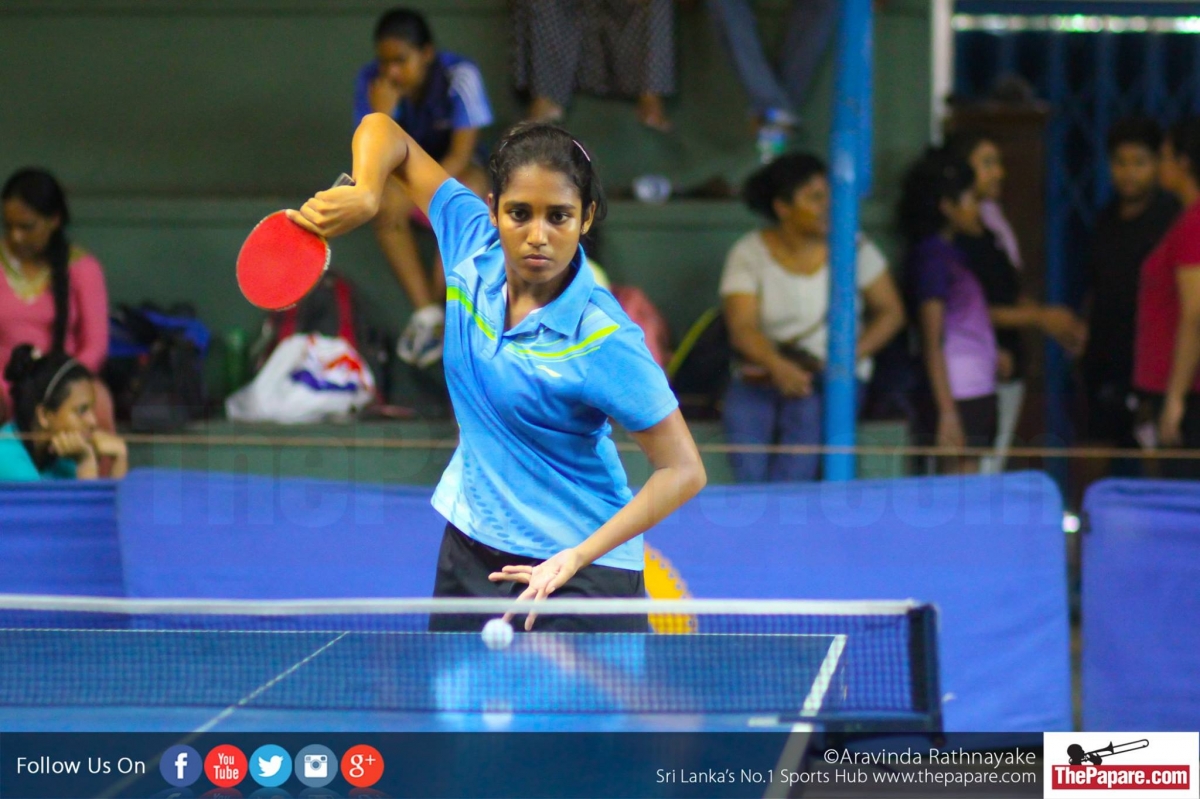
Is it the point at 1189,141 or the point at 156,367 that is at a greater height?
the point at 1189,141

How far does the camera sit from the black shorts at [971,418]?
6184 millimetres

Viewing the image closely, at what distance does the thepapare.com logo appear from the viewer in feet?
10.9

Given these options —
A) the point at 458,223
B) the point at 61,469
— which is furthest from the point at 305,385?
the point at 458,223

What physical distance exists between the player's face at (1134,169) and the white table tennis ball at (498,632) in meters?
4.92

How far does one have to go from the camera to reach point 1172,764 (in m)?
3.51

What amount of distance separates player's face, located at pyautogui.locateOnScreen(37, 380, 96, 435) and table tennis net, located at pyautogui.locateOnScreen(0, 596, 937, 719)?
8.21 ft

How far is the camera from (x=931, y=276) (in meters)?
6.12

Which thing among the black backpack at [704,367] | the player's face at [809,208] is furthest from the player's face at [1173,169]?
the black backpack at [704,367]

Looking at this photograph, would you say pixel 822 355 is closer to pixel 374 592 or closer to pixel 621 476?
pixel 374 592

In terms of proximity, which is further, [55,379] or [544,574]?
[55,379]

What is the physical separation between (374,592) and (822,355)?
2.44 m

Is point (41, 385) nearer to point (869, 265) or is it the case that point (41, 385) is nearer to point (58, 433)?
point (58, 433)

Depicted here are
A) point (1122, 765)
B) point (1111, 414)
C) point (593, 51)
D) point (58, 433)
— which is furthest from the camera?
point (593, 51)

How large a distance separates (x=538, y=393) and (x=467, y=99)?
403 cm
